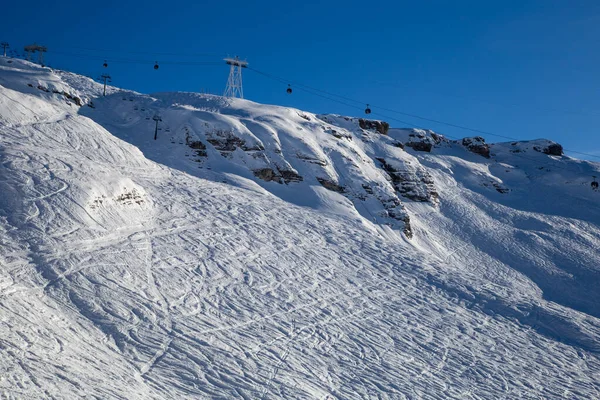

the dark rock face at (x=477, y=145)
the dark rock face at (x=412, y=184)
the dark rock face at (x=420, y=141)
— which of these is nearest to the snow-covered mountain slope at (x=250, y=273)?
the dark rock face at (x=412, y=184)

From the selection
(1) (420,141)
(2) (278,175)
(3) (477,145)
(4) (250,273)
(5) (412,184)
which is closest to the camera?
(4) (250,273)

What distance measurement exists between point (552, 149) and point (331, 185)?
4736 centimetres

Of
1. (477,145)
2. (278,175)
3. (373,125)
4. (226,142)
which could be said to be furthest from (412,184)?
(477,145)

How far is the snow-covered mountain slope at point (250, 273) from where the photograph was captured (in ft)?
46.5

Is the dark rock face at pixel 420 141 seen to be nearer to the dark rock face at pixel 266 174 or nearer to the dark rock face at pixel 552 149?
the dark rock face at pixel 552 149

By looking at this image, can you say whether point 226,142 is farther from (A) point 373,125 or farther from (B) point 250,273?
(A) point 373,125

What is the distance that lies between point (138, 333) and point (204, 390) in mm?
3089

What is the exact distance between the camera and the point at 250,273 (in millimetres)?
21297

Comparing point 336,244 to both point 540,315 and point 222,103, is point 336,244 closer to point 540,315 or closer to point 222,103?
point 540,315

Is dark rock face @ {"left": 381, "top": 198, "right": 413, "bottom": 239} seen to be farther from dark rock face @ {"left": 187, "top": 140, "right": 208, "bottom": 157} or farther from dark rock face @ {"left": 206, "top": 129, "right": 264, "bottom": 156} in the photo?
dark rock face @ {"left": 187, "top": 140, "right": 208, "bottom": 157}

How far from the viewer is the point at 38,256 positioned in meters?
17.0

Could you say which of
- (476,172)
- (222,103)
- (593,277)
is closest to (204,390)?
(593,277)

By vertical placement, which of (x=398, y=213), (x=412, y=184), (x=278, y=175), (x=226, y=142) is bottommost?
(x=398, y=213)

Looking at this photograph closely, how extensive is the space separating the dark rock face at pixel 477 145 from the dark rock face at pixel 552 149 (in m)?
7.67
